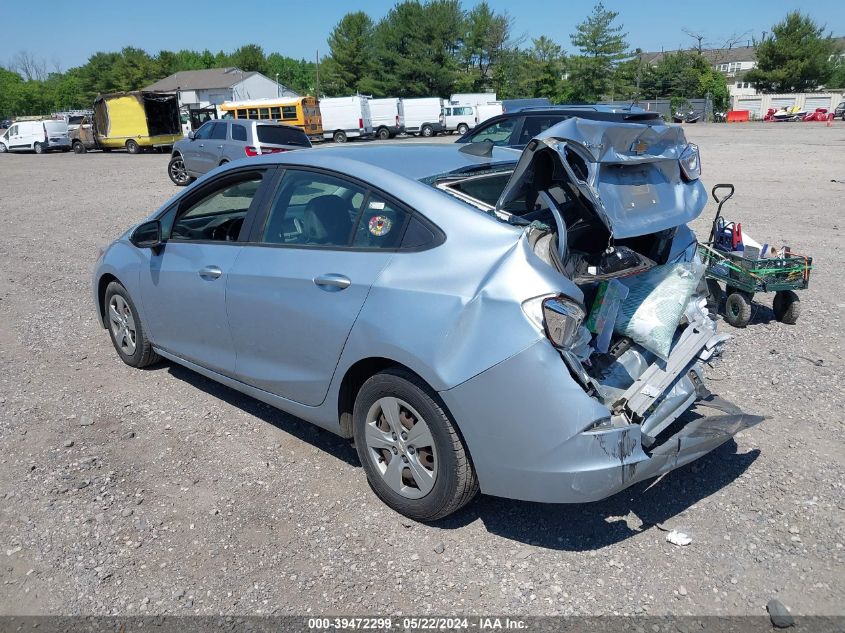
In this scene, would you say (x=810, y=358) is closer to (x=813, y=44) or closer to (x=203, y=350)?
(x=203, y=350)

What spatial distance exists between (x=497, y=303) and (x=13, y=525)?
2675 mm

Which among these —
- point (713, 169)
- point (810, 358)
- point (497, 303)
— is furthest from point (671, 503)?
point (713, 169)

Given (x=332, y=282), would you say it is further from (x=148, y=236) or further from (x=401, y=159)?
(x=148, y=236)

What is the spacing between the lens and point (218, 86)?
7950 cm

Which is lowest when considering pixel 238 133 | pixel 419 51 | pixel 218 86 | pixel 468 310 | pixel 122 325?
pixel 122 325

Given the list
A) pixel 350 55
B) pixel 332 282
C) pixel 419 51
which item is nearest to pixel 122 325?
pixel 332 282

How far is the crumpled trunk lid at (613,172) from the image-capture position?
3.07 metres

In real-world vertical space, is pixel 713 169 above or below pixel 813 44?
below

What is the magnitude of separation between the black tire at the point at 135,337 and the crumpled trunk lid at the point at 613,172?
3145mm

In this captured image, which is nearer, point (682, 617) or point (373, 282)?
point (682, 617)

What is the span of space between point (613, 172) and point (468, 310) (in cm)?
101

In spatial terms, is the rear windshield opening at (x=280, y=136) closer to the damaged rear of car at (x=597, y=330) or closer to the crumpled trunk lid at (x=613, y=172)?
the damaged rear of car at (x=597, y=330)

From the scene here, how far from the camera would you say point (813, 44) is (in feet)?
223

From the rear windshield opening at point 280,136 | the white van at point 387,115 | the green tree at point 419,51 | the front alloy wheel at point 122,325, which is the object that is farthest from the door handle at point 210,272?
the green tree at point 419,51
